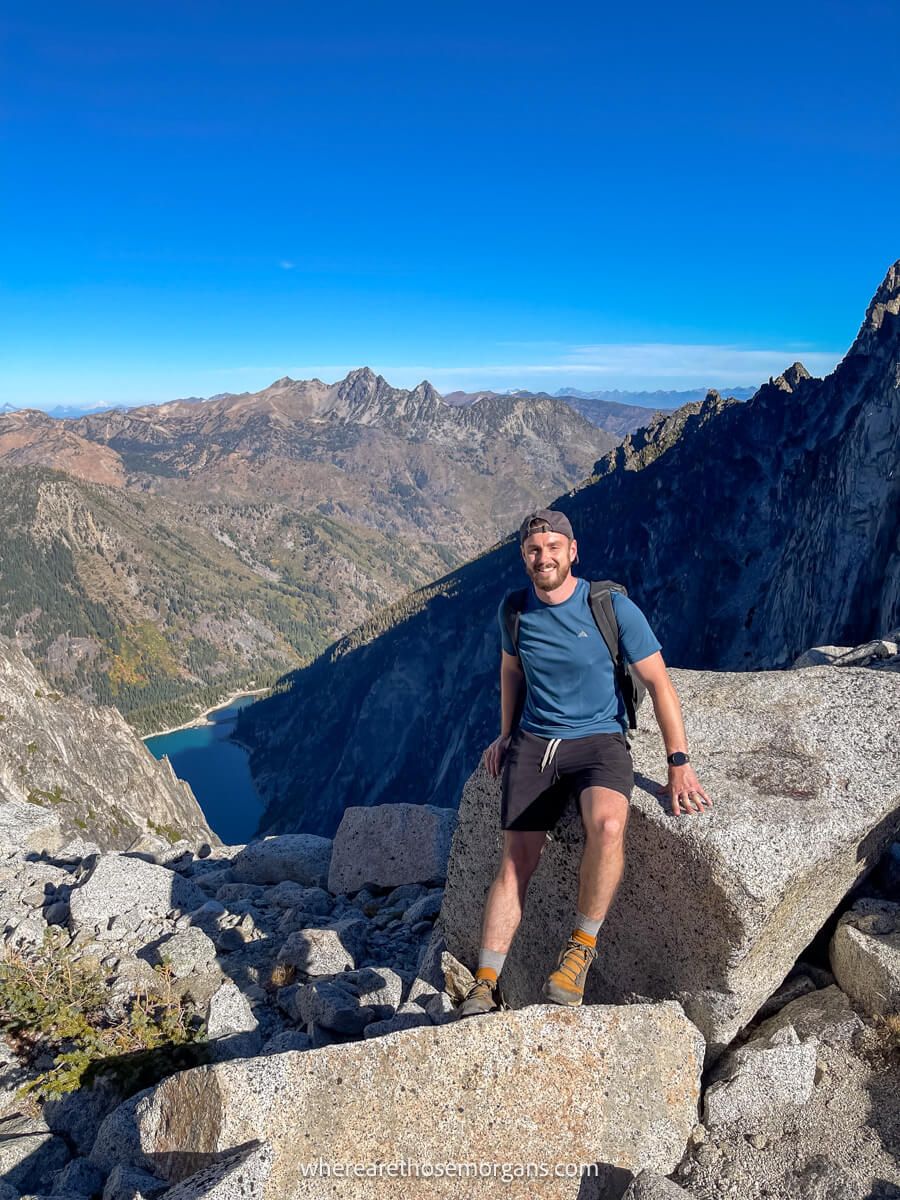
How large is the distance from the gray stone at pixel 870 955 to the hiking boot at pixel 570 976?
280 centimetres

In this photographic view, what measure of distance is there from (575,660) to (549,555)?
3.72ft

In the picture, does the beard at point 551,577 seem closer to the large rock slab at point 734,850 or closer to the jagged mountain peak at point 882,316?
the large rock slab at point 734,850

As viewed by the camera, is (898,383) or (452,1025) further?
(898,383)

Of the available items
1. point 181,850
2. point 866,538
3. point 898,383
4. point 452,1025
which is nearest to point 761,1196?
point 452,1025

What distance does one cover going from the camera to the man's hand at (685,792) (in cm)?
766

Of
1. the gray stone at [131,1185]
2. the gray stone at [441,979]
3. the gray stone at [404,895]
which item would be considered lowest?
the gray stone at [404,895]

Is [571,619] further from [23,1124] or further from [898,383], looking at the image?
[898,383]

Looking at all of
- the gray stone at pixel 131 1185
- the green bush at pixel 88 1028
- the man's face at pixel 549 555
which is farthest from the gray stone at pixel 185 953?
the man's face at pixel 549 555

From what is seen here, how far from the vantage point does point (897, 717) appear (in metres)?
8.78

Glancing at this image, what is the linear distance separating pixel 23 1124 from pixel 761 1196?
24.5ft

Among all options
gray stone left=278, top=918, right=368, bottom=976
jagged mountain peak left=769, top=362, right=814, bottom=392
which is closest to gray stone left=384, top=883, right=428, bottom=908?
gray stone left=278, top=918, right=368, bottom=976

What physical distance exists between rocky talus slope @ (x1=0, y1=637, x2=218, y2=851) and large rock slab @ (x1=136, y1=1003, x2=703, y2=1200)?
59640 millimetres

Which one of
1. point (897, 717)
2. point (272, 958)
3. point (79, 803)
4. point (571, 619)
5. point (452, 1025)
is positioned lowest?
point (79, 803)

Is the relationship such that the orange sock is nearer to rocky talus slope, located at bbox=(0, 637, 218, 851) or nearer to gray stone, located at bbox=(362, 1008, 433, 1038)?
gray stone, located at bbox=(362, 1008, 433, 1038)
